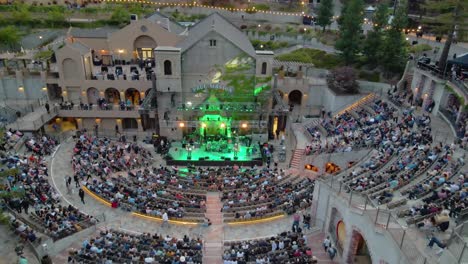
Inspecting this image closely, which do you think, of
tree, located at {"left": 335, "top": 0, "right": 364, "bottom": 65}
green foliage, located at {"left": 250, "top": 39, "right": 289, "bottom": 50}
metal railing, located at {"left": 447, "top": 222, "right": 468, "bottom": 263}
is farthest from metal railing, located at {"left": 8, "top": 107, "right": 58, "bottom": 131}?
metal railing, located at {"left": 447, "top": 222, "right": 468, "bottom": 263}

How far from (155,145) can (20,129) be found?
45.3ft

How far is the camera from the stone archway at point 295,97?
176 ft

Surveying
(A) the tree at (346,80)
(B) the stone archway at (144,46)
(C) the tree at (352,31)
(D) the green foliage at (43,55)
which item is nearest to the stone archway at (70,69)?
(D) the green foliage at (43,55)

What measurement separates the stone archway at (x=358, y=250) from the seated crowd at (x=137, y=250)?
9299 mm

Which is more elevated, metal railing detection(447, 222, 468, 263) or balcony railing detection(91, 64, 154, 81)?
metal railing detection(447, 222, 468, 263)

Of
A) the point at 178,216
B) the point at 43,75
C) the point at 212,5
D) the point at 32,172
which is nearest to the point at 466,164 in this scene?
the point at 178,216

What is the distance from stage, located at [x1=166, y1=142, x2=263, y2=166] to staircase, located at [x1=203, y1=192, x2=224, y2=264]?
300 inches

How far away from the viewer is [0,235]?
23875mm

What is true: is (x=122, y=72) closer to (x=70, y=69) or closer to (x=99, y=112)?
(x=70, y=69)

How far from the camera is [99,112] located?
47.8m

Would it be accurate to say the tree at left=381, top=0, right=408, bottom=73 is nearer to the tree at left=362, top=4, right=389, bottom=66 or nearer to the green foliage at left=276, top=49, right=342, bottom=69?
the tree at left=362, top=4, right=389, bottom=66

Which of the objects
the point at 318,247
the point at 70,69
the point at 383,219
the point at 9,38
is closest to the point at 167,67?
the point at 70,69

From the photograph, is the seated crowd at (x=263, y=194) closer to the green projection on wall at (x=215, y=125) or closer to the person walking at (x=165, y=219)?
the person walking at (x=165, y=219)

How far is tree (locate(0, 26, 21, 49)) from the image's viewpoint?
5727cm
